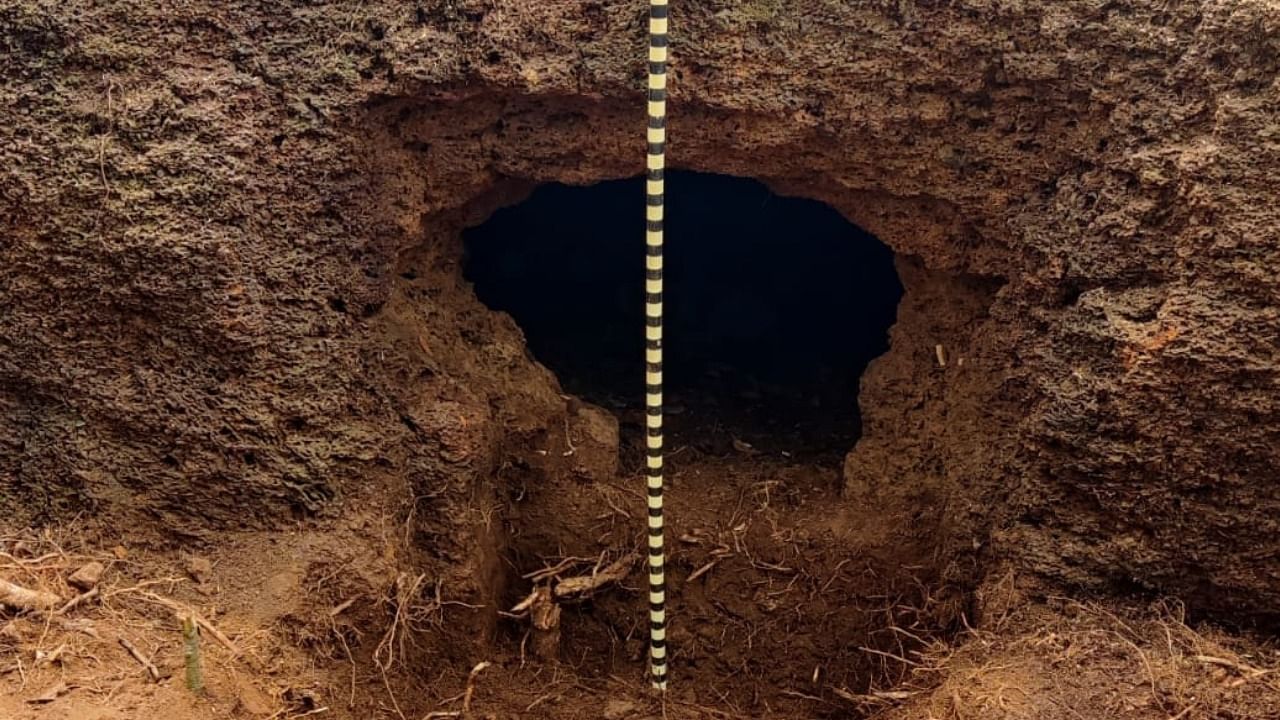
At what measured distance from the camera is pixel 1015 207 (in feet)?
9.51

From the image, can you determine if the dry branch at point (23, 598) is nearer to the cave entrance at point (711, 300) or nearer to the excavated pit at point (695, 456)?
the excavated pit at point (695, 456)

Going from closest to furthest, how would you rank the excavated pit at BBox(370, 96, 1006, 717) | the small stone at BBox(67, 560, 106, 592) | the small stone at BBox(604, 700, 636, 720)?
the small stone at BBox(67, 560, 106, 592) < the excavated pit at BBox(370, 96, 1006, 717) < the small stone at BBox(604, 700, 636, 720)

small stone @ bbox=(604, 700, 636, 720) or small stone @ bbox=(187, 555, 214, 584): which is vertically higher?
small stone @ bbox=(187, 555, 214, 584)

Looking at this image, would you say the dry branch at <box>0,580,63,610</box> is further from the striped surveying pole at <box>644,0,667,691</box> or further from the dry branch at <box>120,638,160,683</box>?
the striped surveying pole at <box>644,0,667,691</box>

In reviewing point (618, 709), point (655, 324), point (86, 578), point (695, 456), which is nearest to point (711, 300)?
point (695, 456)

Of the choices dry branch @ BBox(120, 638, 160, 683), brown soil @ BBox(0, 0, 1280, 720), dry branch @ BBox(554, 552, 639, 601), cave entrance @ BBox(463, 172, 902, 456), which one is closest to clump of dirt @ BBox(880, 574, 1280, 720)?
brown soil @ BBox(0, 0, 1280, 720)

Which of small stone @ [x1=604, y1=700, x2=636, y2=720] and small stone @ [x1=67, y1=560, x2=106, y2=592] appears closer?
small stone @ [x1=67, y1=560, x2=106, y2=592]

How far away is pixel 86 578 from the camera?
114 inches

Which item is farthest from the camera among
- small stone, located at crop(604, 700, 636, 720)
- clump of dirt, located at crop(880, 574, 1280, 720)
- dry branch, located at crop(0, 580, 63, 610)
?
small stone, located at crop(604, 700, 636, 720)

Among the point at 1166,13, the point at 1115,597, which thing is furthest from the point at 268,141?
the point at 1115,597

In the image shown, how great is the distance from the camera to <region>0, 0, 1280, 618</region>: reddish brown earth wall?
8.52ft

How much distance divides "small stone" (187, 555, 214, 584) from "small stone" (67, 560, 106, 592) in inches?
8.8

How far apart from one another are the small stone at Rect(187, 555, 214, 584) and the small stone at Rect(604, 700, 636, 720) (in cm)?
123

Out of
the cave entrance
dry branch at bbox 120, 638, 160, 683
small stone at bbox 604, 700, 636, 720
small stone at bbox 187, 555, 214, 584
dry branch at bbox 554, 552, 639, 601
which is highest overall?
the cave entrance
